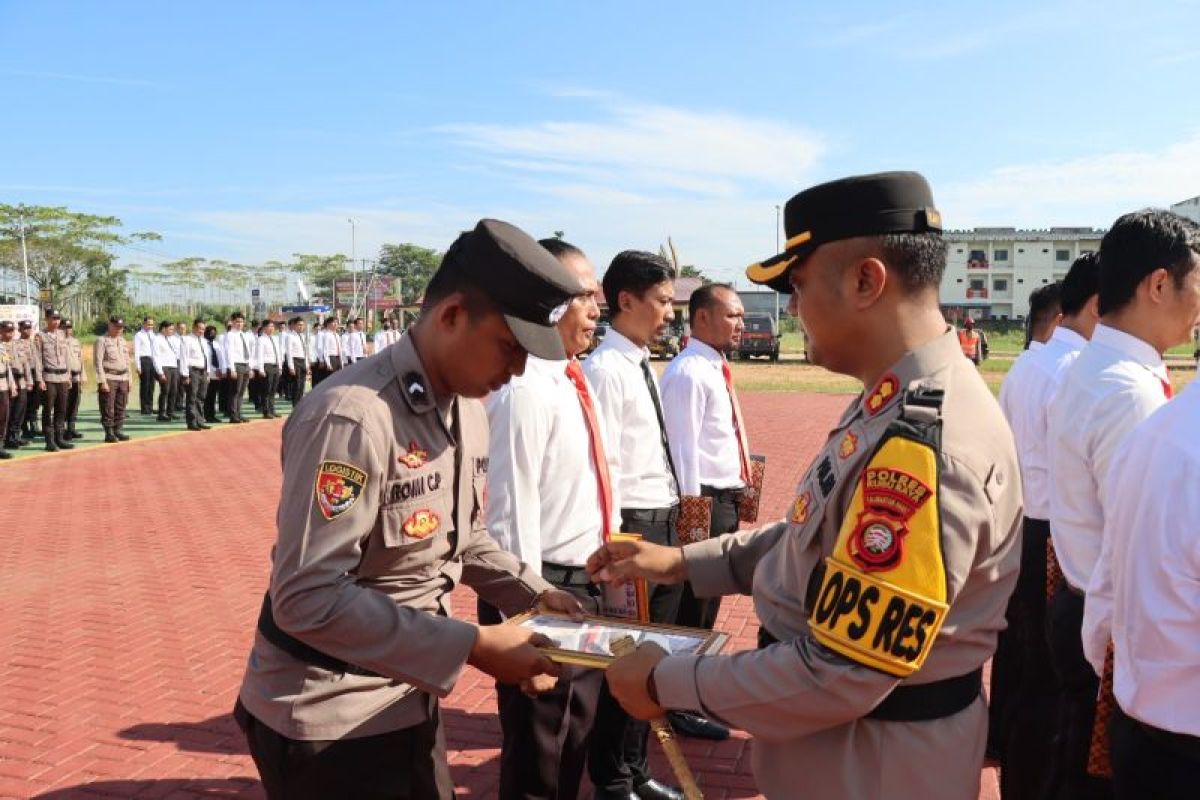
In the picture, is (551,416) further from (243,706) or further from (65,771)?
(65,771)

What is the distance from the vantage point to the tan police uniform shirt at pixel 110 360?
48.4ft

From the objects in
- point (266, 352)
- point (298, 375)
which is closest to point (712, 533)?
point (266, 352)

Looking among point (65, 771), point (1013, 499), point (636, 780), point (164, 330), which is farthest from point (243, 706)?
point (164, 330)

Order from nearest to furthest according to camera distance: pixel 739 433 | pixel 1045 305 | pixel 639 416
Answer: pixel 639 416
pixel 1045 305
pixel 739 433

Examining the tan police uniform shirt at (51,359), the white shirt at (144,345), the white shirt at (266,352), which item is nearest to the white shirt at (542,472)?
the tan police uniform shirt at (51,359)

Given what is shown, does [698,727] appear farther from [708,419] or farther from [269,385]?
[269,385]

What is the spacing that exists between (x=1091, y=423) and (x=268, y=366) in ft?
62.6

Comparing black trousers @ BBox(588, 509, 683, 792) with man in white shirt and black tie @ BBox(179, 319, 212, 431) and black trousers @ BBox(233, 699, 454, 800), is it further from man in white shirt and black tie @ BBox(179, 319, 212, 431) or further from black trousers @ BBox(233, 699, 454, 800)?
man in white shirt and black tie @ BBox(179, 319, 212, 431)

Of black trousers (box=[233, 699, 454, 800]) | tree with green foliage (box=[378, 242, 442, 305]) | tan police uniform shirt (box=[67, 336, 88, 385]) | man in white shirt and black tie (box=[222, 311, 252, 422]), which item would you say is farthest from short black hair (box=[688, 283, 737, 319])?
tree with green foliage (box=[378, 242, 442, 305])

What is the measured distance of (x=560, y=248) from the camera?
3486 mm

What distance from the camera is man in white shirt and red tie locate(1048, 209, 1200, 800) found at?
251 cm

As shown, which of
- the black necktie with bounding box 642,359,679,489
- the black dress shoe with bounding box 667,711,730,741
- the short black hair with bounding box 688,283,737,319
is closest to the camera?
the black necktie with bounding box 642,359,679,489

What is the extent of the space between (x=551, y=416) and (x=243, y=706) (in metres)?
1.41

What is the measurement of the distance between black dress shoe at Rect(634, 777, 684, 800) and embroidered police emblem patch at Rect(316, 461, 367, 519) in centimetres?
244
